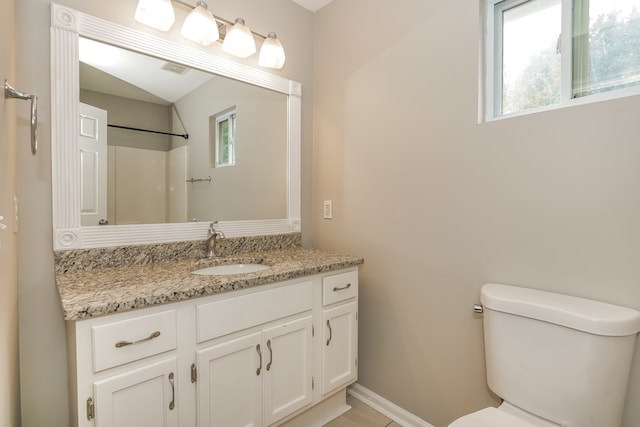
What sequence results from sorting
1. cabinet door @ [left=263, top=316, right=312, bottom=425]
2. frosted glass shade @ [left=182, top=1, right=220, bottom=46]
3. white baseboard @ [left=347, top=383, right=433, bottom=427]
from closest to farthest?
cabinet door @ [left=263, top=316, right=312, bottom=425]
frosted glass shade @ [left=182, top=1, right=220, bottom=46]
white baseboard @ [left=347, top=383, right=433, bottom=427]

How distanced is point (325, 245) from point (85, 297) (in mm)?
1338

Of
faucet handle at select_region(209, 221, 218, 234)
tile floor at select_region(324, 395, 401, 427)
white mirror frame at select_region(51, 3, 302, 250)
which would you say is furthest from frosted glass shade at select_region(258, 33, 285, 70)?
tile floor at select_region(324, 395, 401, 427)

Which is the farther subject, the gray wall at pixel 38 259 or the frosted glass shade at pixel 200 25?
the frosted glass shade at pixel 200 25

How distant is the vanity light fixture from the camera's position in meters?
1.39

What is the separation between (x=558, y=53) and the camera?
1.21 m

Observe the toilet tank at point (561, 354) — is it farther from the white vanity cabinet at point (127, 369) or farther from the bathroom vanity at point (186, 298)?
the white vanity cabinet at point (127, 369)

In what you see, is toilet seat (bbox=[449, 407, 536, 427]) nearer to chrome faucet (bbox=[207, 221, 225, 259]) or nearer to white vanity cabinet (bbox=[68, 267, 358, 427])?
white vanity cabinet (bbox=[68, 267, 358, 427])

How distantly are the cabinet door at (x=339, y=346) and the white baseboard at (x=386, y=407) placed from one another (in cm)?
23

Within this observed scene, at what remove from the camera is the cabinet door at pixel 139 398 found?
934mm

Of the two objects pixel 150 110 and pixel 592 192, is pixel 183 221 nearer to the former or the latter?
pixel 150 110

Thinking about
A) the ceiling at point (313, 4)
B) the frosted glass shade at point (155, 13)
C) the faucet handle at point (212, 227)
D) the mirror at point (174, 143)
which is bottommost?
the faucet handle at point (212, 227)

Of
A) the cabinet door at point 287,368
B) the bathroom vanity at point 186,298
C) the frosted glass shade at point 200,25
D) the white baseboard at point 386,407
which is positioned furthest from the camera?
the white baseboard at point 386,407

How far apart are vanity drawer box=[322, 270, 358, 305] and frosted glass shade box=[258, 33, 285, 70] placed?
1.26 meters

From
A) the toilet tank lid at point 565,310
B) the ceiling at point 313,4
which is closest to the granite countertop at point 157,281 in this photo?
the toilet tank lid at point 565,310
